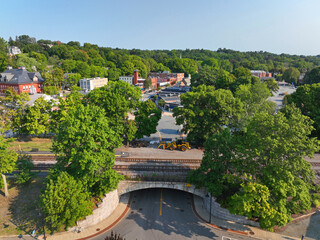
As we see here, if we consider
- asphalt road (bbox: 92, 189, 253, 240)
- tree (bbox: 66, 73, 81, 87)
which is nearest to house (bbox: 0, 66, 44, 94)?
tree (bbox: 66, 73, 81, 87)

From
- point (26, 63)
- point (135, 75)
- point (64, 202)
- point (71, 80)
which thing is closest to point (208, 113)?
point (64, 202)

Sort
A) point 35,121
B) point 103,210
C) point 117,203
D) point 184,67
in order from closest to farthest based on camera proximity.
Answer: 1. point 103,210
2. point 117,203
3. point 35,121
4. point 184,67

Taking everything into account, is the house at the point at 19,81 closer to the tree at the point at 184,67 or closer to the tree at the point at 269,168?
the tree at the point at 269,168

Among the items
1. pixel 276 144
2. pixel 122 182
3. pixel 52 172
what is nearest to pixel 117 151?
pixel 122 182

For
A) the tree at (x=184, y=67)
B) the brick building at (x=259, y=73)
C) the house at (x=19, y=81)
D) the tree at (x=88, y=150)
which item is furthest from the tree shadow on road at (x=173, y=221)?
the brick building at (x=259, y=73)

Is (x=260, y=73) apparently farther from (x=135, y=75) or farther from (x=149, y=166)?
(x=149, y=166)

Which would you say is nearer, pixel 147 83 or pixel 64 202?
pixel 64 202
